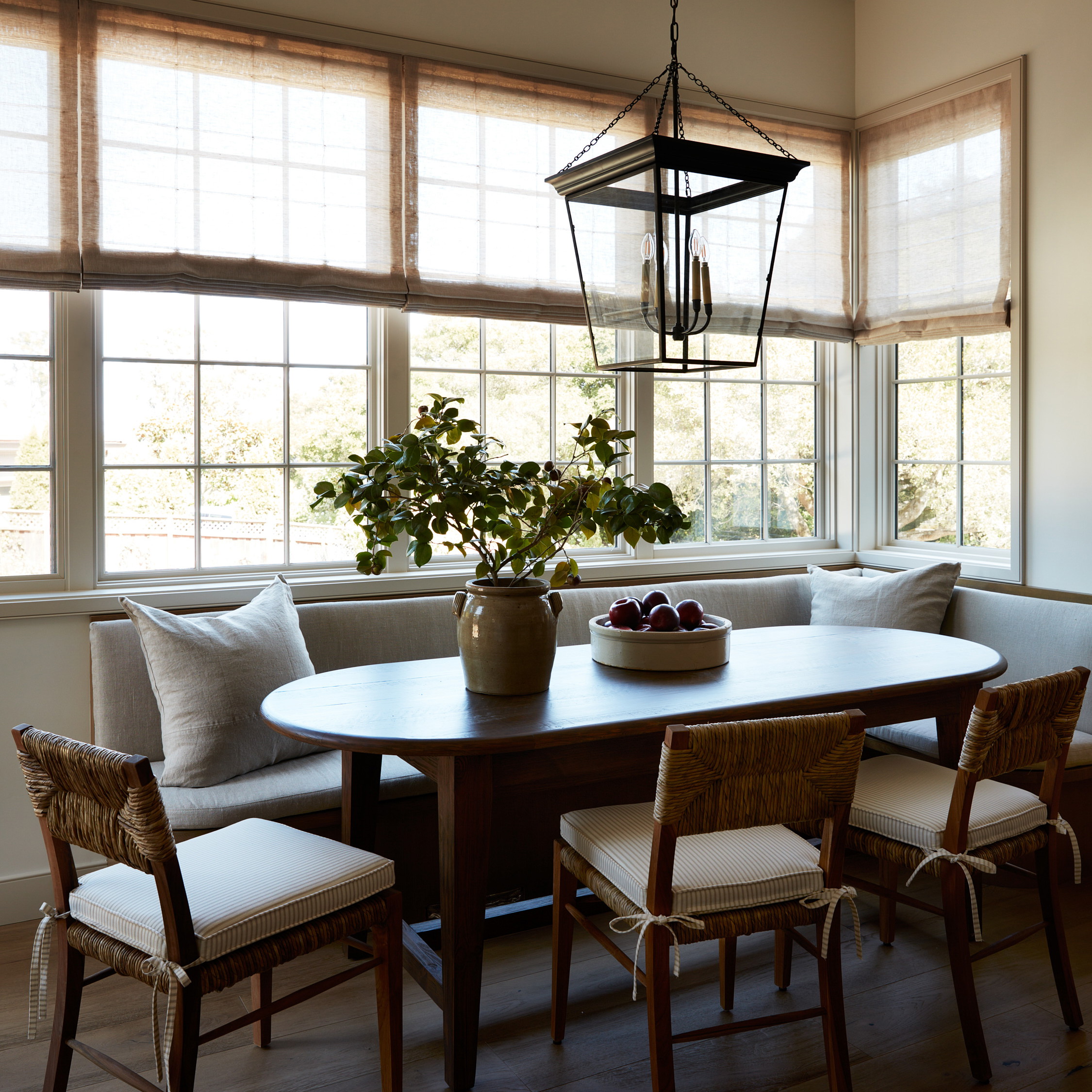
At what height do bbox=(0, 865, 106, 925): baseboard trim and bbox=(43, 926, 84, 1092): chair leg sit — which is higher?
bbox=(43, 926, 84, 1092): chair leg

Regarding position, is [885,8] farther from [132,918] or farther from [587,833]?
[132,918]

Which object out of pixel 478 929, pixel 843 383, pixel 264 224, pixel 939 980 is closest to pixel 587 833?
pixel 478 929

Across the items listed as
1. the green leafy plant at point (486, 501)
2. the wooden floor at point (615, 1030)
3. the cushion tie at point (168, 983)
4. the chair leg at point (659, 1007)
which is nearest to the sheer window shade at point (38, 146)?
the green leafy plant at point (486, 501)

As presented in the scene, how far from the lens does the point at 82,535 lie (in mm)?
3170

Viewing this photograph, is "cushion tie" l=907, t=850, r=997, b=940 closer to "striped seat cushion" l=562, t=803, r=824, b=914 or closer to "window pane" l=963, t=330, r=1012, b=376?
"striped seat cushion" l=562, t=803, r=824, b=914

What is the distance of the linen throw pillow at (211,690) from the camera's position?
8.90 feet

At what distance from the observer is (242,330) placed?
135 inches

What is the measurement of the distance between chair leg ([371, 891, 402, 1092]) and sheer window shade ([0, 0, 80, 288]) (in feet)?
6.90

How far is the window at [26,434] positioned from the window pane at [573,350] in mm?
1765

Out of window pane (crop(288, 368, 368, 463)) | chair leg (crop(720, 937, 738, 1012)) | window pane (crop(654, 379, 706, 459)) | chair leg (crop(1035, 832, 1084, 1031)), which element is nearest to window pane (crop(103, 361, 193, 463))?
window pane (crop(288, 368, 368, 463))

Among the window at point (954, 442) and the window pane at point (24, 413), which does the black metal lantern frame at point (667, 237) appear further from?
the window at point (954, 442)

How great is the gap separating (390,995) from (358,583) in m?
1.70

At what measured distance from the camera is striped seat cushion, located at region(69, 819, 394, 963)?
177cm

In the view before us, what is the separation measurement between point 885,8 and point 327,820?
3.90m
